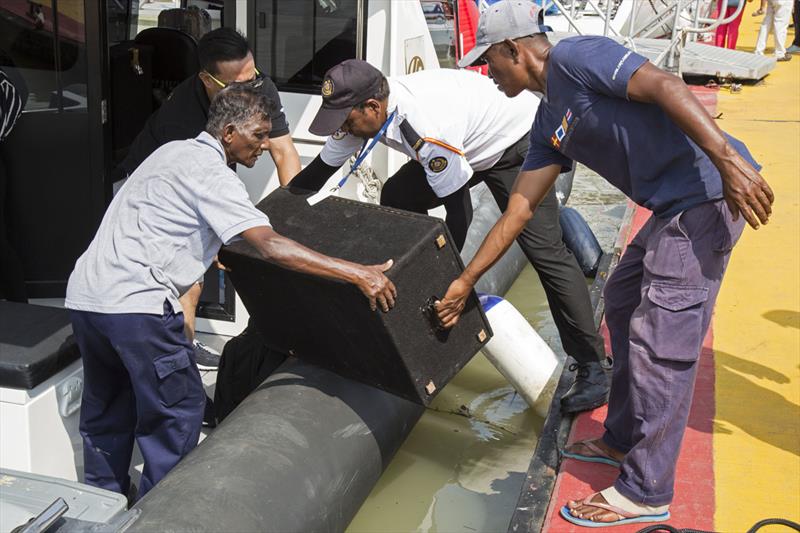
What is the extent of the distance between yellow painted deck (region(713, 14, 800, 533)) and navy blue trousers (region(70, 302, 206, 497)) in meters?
1.88

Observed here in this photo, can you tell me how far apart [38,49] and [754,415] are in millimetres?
3721

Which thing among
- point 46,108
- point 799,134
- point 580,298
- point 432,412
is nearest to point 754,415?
point 580,298

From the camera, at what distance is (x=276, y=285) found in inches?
128

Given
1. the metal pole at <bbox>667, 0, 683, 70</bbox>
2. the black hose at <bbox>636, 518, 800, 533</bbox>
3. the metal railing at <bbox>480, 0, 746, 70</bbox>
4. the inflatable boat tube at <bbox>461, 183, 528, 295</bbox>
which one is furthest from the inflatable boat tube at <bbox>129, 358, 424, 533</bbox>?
the metal pole at <bbox>667, 0, 683, 70</bbox>

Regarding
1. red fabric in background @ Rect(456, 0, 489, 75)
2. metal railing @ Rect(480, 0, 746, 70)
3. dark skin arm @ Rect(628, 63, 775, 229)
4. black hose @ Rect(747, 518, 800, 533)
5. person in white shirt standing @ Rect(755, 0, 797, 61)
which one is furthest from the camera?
person in white shirt standing @ Rect(755, 0, 797, 61)

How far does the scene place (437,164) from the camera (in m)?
3.67

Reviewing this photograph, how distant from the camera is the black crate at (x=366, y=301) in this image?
3.07 metres

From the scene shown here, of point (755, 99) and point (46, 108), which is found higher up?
point (46, 108)

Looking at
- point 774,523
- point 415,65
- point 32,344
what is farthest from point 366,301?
point 415,65

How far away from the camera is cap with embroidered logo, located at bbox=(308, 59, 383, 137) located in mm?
3395

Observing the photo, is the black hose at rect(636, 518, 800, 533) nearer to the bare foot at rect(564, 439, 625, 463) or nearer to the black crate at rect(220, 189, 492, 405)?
the bare foot at rect(564, 439, 625, 463)

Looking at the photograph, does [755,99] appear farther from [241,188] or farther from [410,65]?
[241,188]

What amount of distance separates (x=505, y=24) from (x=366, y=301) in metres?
1.00

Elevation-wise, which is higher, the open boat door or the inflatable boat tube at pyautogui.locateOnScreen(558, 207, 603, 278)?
the open boat door
